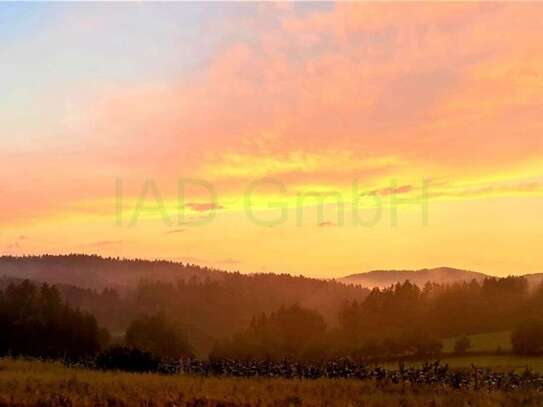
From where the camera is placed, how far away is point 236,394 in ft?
66.7

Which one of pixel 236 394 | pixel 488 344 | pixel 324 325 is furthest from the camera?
pixel 324 325

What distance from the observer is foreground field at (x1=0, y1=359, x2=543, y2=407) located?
1945cm

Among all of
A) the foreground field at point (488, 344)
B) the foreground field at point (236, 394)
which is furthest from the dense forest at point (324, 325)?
the foreground field at point (236, 394)

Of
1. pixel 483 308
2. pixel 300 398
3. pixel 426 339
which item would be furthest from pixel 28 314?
pixel 300 398

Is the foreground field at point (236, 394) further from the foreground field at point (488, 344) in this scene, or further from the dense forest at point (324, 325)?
the foreground field at point (488, 344)

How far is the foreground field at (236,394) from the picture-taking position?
19.5 metres

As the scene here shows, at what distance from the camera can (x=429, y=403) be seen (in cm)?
1945

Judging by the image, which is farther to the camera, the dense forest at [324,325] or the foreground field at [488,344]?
the dense forest at [324,325]

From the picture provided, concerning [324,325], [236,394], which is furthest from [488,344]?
[236,394]

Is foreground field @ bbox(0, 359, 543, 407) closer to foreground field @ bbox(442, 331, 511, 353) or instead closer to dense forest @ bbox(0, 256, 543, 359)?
dense forest @ bbox(0, 256, 543, 359)

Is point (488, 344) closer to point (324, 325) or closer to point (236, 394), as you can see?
point (324, 325)

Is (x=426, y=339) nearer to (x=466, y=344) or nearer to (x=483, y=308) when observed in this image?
(x=466, y=344)

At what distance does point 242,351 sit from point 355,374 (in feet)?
317

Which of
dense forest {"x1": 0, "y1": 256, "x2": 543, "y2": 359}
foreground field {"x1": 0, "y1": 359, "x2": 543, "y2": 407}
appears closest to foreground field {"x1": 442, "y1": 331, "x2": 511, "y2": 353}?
dense forest {"x1": 0, "y1": 256, "x2": 543, "y2": 359}
